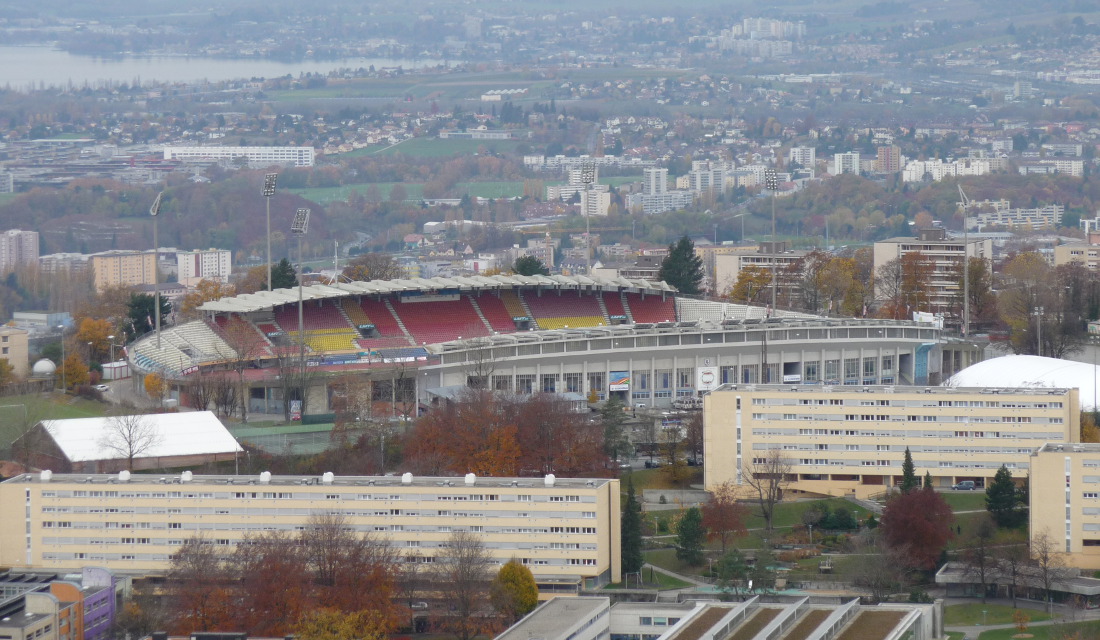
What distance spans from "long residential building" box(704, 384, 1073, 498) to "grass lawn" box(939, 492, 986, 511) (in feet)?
2.48

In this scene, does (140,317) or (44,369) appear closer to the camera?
(44,369)

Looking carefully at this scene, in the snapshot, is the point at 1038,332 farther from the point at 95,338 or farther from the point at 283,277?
the point at 95,338

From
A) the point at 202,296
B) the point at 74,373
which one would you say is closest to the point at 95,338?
the point at 74,373

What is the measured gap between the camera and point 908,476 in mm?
39469

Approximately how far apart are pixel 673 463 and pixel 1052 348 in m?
18.3

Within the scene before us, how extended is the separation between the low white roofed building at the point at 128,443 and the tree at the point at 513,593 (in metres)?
10.1

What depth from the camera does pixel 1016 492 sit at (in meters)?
38.7

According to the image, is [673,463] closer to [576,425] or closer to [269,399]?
[576,425]

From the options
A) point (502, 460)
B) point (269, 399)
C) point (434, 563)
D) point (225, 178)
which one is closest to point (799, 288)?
point (269, 399)

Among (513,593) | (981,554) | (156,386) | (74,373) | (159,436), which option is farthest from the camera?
(74,373)

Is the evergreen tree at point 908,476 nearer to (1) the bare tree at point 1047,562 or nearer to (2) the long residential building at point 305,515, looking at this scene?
(1) the bare tree at point 1047,562

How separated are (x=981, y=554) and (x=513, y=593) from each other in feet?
25.4

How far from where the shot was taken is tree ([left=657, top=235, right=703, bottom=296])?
223 feet

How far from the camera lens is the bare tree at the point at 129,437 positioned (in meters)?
41.4
